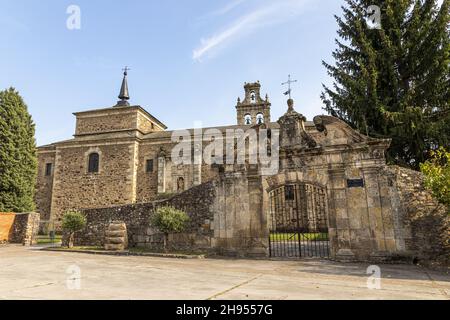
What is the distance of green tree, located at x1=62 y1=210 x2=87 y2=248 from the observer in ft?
42.5

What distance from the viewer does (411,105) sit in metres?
11.7

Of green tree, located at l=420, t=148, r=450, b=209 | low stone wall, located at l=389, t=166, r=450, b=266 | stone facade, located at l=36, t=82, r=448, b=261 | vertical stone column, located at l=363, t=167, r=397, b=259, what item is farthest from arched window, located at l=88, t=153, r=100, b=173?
green tree, located at l=420, t=148, r=450, b=209

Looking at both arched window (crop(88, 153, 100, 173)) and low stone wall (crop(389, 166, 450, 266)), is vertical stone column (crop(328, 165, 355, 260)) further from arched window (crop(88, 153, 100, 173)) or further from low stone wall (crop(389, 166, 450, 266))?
arched window (crop(88, 153, 100, 173))

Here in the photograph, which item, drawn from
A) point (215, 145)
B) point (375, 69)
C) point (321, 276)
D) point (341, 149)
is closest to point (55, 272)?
point (321, 276)

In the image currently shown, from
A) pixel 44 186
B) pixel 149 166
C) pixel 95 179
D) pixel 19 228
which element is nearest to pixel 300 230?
pixel 149 166

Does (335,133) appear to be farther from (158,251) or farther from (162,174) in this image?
(162,174)

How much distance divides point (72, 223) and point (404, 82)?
16.0 m

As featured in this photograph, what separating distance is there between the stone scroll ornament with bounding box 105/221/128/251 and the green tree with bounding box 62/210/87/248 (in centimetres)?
181

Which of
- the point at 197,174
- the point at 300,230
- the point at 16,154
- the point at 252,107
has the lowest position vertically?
the point at 300,230

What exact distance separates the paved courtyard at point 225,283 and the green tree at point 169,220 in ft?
9.36

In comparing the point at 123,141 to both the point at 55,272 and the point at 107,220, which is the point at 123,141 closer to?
the point at 107,220

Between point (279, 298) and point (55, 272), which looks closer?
point (279, 298)

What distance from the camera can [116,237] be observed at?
11.9 m
